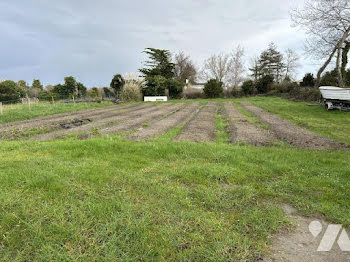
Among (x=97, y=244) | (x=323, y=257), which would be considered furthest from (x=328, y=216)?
(x=97, y=244)

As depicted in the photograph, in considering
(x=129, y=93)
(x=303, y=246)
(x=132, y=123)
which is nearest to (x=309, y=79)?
(x=129, y=93)

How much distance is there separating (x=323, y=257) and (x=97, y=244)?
1943 mm

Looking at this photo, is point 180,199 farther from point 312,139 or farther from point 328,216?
point 312,139

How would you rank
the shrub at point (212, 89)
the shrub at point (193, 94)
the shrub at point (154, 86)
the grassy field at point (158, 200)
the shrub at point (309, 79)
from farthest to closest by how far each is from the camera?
1. the shrub at point (193, 94)
2. the shrub at point (212, 89)
3. the shrub at point (154, 86)
4. the shrub at point (309, 79)
5. the grassy field at point (158, 200)

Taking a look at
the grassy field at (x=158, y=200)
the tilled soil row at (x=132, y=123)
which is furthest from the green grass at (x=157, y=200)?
the tilled soil row at (x=132, y=123)

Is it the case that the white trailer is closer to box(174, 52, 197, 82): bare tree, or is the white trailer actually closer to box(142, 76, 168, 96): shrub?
→ box(142, 76, 168, 96): shrub

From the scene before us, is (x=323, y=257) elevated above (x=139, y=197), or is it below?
below

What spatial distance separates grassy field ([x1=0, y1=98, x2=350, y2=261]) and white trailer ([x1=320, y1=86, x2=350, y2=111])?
8229mm

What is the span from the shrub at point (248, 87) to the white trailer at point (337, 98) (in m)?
20.3

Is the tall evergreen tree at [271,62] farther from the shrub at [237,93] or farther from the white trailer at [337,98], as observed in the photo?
the white trailer at [337,98]

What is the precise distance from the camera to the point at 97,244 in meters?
1.94

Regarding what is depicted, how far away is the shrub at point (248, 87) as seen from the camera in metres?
31.8

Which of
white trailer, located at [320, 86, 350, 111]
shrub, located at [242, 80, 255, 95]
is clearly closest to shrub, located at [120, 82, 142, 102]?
shrub, located at [242, 80, 255, 95]

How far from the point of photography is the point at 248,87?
105 ft
